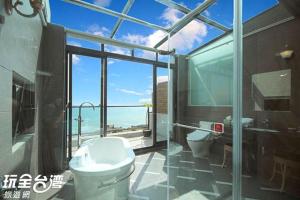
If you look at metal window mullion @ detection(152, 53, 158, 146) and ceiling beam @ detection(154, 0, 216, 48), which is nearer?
ceiling beam @ detection(154, 0, 216, 48)

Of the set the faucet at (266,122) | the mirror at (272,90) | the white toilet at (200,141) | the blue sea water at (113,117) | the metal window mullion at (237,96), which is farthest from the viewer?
the blue sea water at (113,117)

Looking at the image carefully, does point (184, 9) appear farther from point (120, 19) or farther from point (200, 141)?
point (200, 141)

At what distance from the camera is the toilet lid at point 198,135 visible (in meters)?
2.32

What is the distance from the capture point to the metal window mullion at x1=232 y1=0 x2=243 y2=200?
1.51 m

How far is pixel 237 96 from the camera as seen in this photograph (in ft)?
Answer: 4.94

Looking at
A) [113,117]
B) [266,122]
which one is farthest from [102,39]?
[266,122]

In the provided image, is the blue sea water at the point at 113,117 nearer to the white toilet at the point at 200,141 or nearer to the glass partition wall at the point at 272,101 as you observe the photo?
the white toilet at the point at 200,141

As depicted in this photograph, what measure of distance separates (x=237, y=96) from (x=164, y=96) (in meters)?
2.35

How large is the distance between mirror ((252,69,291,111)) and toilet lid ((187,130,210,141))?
67 centimetres

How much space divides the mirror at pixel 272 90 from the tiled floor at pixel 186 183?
86cm

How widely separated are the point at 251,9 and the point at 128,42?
6.88 ft

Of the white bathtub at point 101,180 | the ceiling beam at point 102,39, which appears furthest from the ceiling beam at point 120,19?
the white bathtub at point 101,180

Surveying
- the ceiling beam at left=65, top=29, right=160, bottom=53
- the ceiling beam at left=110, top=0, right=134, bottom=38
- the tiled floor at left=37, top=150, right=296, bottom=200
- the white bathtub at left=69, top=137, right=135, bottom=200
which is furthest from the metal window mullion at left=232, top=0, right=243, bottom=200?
the ceiling beam at left=65, top=29, right=160, bottom=53

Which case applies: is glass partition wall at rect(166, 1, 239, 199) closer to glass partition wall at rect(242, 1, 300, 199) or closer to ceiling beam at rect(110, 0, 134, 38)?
glass partition wall at rect(242, 1, 300, 199)
